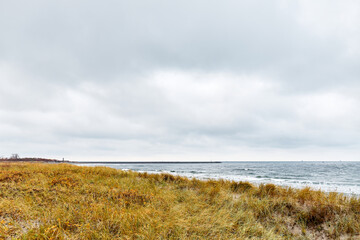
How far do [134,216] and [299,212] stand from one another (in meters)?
6.01

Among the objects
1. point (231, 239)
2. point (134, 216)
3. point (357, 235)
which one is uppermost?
point (134, 216)

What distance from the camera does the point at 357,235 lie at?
5715mm

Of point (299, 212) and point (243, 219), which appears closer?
point (243, 219)

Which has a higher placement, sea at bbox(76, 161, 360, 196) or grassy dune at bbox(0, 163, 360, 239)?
grassy dune at bbox(0, 163, 360, 239)

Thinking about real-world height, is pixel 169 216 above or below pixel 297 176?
above

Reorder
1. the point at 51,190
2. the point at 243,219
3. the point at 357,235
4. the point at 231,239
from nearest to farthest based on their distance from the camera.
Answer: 1. the point at 231,239
2. the point at 357,235
3. the point at 243,219
4. the point at 51,190

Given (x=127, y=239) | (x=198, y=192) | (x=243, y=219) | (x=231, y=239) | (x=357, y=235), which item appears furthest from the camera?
(x=198, y=192)

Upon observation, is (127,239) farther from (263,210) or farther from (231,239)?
(263,210)

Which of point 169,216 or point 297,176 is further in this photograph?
point 297,176

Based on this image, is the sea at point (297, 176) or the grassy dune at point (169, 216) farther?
the sea at point (297, 176)

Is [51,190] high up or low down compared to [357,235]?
up

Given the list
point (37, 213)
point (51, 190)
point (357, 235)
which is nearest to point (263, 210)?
point (357, 235)

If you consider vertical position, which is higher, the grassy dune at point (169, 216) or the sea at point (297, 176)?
the grassy dune at point (169, 216)

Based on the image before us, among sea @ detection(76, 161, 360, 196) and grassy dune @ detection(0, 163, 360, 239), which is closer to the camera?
grassy dune @ detection(0, 163, 360, 239)
